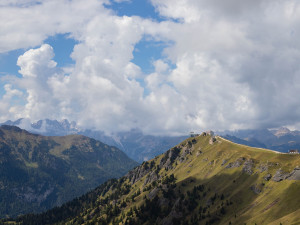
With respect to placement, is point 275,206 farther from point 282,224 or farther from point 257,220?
point 282,224

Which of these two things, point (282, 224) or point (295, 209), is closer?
point (282, 224)

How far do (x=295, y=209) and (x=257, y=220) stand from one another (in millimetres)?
26511

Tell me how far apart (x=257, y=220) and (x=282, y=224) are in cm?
2976

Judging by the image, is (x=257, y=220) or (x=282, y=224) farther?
(x=257, y=220)

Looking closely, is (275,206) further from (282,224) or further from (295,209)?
(282,224)

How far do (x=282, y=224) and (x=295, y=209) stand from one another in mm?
26845

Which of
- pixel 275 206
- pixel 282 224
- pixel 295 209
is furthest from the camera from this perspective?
pixel 275 206

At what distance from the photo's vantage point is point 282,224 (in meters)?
164

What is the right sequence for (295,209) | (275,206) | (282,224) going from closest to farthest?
(282,224)
(295,209)
(275,206)

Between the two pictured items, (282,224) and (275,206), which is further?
(275,206)

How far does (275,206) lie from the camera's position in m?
200

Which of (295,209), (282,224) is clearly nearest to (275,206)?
(295,209)

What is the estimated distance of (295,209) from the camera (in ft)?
601

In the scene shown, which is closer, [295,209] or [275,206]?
[295,209]
